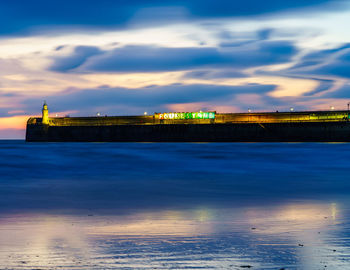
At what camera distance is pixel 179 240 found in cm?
807

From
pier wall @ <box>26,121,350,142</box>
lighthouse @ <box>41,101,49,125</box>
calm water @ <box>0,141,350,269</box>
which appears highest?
lighthouse @ <box>41,101,49,125</box>

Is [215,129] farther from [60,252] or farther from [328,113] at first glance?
[60,252]

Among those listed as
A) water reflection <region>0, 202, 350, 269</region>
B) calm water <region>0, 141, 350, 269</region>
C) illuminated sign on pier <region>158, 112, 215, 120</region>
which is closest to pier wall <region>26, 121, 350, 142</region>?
illuminated sign on pier <region>158, 112, 215, 120</region>

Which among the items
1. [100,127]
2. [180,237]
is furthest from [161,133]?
[180,237]

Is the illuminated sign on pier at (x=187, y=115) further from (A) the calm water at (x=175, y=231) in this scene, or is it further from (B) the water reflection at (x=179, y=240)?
(B) the water reflection at (x=179, y=240)

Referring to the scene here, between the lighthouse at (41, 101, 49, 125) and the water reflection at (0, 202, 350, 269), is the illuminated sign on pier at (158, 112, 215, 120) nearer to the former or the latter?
the lighthouse at (41, 101, 49, 125)

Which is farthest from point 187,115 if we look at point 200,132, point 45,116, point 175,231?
point 175,231

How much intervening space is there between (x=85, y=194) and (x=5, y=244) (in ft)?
29.8

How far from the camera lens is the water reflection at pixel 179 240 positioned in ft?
21.5

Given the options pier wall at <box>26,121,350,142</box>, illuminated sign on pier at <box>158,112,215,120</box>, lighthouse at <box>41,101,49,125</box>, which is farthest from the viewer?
lighthouse at <box>41,101,49,125</box>

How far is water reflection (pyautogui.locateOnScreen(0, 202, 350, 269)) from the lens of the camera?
6562 millimetres

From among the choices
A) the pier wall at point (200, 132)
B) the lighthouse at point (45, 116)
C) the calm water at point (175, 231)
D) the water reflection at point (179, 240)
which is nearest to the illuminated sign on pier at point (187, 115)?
the pier wall at point (200, 132)

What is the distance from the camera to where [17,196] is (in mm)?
15930

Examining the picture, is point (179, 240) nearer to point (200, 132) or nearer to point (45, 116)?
point (200, 132)
